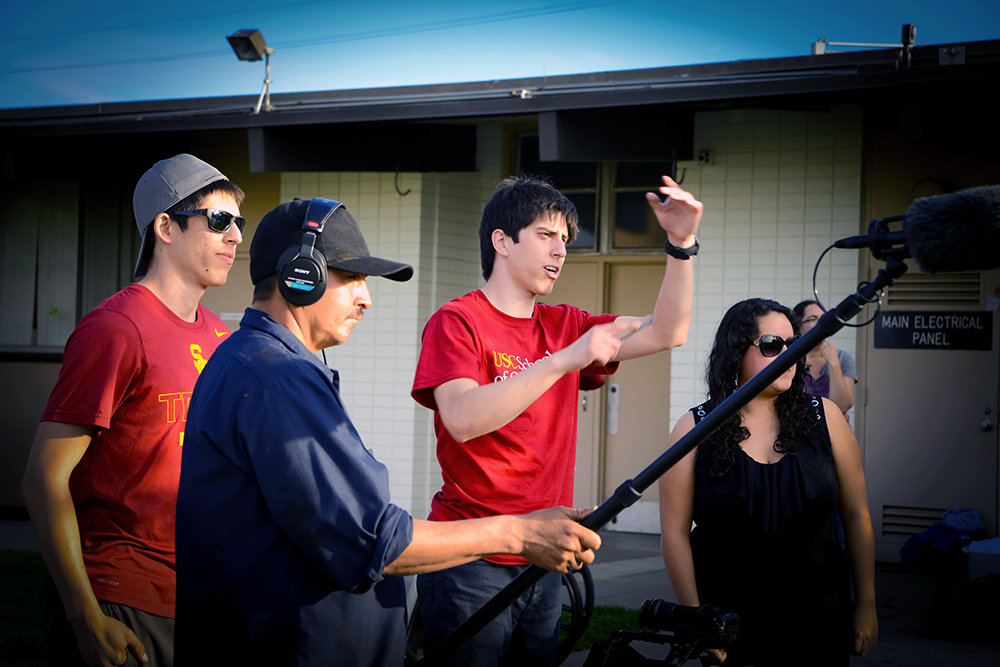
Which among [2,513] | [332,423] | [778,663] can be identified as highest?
[332,423]

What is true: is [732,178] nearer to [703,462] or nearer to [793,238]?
[793,238]

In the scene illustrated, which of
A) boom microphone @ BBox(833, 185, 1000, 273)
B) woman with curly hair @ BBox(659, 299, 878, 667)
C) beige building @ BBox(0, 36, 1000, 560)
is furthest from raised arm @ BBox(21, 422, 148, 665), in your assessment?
beige building @ BBox(0, 36, 1000, 560)

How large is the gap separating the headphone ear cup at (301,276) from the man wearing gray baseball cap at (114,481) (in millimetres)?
853

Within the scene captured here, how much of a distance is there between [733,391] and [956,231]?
2121 millimetres

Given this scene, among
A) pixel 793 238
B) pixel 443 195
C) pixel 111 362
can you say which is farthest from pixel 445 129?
pixel 111 362

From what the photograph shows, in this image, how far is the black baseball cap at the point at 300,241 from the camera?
2162 mm

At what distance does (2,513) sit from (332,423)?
11319 mm

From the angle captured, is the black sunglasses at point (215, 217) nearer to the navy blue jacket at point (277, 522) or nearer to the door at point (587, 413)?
the navy blue jacket at point (277, 522)

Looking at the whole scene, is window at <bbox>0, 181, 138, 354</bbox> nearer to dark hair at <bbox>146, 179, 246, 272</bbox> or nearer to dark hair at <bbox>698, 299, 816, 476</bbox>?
dark hair at <bbox>146, 179, 246, 272</bbox>

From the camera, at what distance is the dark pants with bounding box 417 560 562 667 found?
2883 mm

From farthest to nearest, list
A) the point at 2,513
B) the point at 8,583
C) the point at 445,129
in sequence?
1. the point at 2,513
2. the point at 445,129
3. the point at 8,583

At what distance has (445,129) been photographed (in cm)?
1038

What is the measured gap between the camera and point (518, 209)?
10.5ft

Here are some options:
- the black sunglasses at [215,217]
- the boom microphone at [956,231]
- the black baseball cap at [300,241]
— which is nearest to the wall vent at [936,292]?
the black sunglasses at [215,217]
